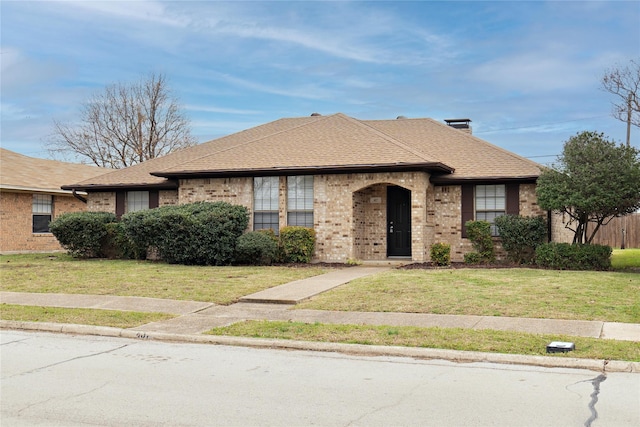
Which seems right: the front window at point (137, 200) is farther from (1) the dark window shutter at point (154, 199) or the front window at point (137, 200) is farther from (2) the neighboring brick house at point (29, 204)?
(2) the neighboring brick house at point (29, 204)

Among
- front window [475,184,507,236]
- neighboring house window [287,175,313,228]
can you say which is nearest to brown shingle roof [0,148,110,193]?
neighboring house window [287,175,313,228]

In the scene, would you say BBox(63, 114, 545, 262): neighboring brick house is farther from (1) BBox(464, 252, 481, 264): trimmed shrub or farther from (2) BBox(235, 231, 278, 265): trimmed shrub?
(2) BBox(235, 231, 278, 265): trimmed shrub

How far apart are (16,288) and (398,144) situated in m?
12.1

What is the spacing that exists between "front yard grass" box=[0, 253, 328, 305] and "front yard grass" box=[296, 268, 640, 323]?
2.29m

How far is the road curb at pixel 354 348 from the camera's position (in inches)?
307

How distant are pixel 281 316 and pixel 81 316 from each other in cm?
353

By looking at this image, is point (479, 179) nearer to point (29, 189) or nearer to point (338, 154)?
point (338, 154)

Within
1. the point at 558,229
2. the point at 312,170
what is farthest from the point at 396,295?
the point at 558,229

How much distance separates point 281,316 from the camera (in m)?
11.4

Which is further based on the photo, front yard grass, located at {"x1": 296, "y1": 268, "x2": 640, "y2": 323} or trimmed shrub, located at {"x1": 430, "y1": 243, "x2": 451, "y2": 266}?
trimmed shrub, located at {"x1": 430, "y1": 243, "x2": 451, "y2": 266}

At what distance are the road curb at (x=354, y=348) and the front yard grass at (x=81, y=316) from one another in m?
0.31

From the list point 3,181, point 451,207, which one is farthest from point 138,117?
point 451,207

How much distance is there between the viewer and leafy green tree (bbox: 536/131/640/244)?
1730 centimetres

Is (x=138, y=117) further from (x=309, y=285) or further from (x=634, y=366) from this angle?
(x=634, y=366)
